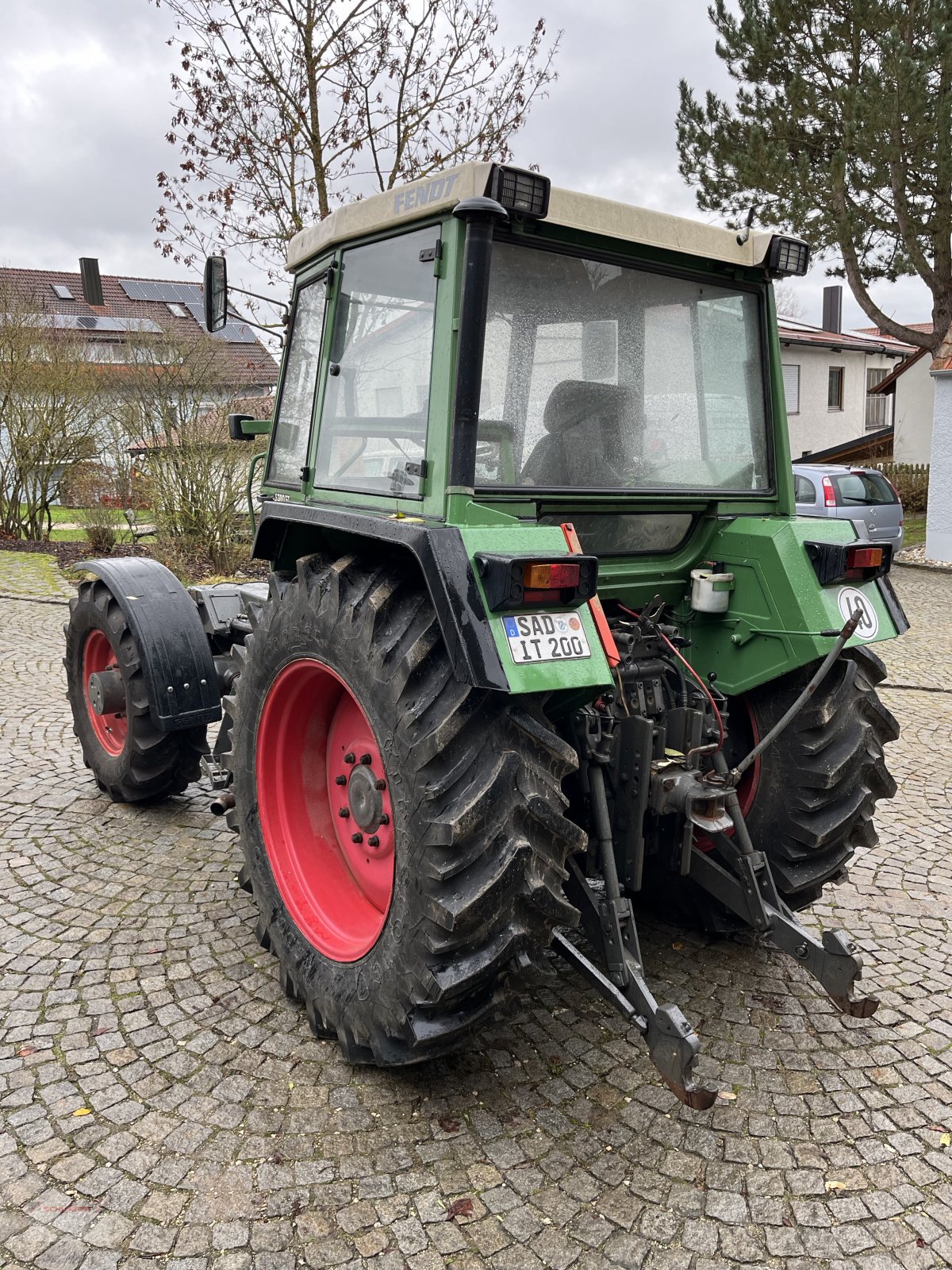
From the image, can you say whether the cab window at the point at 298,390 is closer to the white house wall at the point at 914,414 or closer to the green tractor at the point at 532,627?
the green tractor at the point at 532,627

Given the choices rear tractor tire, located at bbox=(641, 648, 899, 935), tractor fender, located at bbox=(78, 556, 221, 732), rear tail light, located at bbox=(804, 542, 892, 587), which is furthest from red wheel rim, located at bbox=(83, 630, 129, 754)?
rear tail light, located at bbox=(804, 542, 892, 587)

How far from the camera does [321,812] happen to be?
10.5 ft

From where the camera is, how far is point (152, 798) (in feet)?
15.0

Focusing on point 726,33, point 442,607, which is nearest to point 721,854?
point 442,607

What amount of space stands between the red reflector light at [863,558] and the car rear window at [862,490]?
1055cm

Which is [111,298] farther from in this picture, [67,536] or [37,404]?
[37,404]

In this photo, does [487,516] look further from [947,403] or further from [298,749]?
[947,403]

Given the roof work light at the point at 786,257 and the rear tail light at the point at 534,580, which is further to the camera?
the roof work light at the point at 786,257

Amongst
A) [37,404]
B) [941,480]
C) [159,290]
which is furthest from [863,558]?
[159,290]

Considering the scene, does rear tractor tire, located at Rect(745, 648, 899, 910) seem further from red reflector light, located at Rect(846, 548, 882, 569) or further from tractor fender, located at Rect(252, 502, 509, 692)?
tractor fender, located at Rect(252, 502, 509, 692)

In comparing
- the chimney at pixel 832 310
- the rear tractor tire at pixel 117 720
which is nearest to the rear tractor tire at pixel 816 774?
the rear tractor tire at pixel 117 720

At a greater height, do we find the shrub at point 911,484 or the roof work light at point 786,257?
the shrub at point 911,484

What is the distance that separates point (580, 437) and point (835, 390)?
30072 millimetres

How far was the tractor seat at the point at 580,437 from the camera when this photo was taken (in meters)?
2.74
